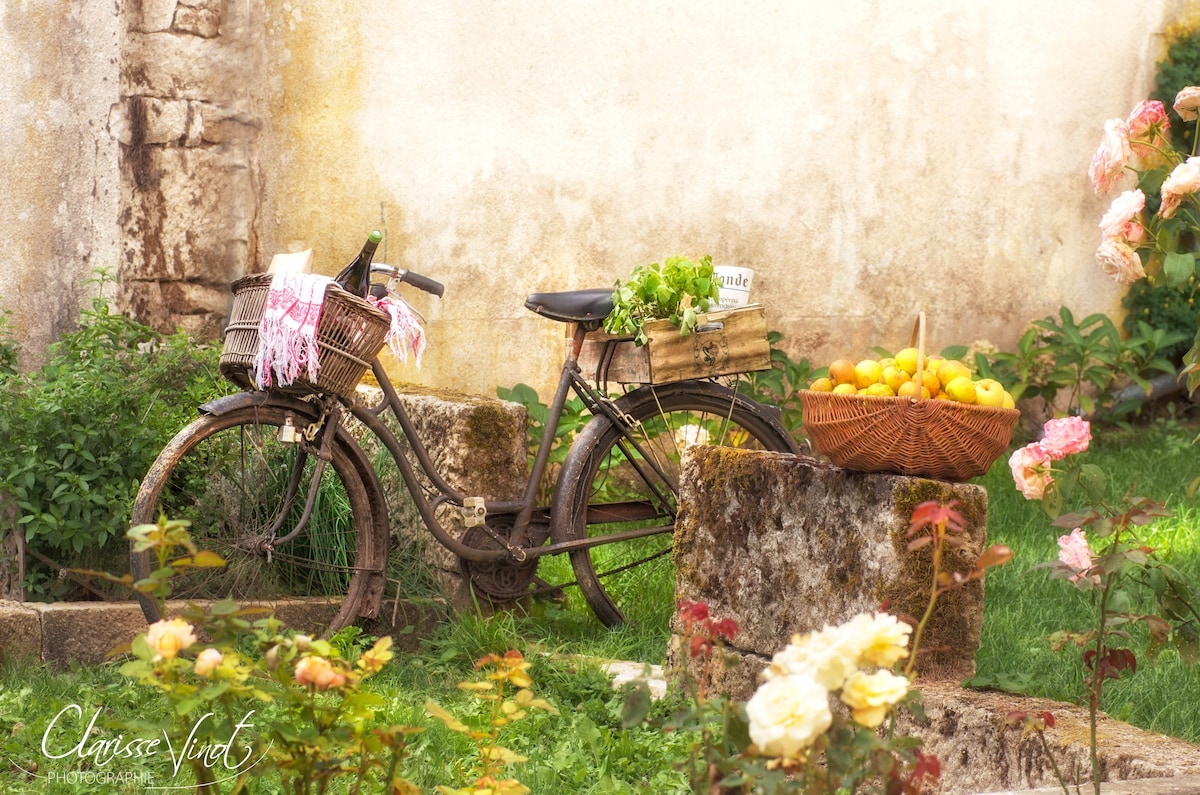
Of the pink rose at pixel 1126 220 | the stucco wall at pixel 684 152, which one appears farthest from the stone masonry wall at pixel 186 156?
the pink rose at pixel 1126 220

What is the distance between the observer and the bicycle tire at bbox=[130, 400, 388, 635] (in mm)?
3785

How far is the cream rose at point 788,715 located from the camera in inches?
53.1

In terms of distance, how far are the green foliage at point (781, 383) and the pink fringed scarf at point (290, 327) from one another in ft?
9.60

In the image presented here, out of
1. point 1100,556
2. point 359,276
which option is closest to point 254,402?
point 359,276

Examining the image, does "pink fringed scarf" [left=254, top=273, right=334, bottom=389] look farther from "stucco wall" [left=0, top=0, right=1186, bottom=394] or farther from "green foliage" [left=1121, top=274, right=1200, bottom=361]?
"green foliage" [left=1121, top=274, right=1200, bottom=361]

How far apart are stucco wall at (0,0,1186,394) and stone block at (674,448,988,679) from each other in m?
2.44

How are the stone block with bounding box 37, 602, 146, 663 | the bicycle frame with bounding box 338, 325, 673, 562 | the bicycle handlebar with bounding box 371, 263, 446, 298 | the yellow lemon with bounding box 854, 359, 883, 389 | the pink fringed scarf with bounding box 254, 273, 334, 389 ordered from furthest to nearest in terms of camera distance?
the bicycle frame with bounding box 338, 325, 673, 562
the bicycle handlebar with bounding box 371, 263, 446, 298
the stone block with bounding box 37, 602, 146, 663
the pink fringed scarf with bounding box 254, 273, 334, 389
the yellow lemon with bounding box 854, 359, 883, 389

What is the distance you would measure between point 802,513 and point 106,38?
350 cm

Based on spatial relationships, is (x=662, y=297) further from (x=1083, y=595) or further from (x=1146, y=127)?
(x=1146, y=127)

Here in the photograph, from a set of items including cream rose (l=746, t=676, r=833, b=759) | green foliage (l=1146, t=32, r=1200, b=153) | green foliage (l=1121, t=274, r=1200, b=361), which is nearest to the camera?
cream rose (l=746, t=676, r=833, b=759)

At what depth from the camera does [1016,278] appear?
662 centimetres

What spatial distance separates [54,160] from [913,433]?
3.75m

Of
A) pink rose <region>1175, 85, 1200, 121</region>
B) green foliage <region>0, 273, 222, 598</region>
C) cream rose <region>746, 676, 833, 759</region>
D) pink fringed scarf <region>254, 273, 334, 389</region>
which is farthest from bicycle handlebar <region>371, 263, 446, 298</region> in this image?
cream rose <region>746, 676, 833, 759</region>

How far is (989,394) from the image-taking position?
299 centimetres
